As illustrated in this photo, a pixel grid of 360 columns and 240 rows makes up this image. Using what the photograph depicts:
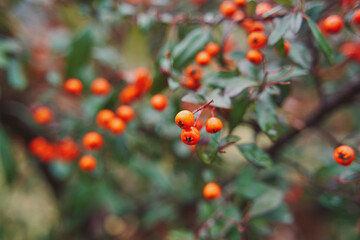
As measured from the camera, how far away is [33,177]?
1.73m

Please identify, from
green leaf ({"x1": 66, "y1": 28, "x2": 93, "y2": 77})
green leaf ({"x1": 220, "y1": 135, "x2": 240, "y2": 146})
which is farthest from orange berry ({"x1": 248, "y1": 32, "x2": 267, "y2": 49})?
green leaf ({"x1": 66, "y1": 28, "x2": 93, "y2": 77})

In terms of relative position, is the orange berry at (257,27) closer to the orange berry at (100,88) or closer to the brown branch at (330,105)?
the brown branch at (330,105)

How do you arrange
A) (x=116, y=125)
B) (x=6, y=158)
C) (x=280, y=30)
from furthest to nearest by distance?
(x=6, y=158)
(x=116, y=125)
(x=280, y=30)

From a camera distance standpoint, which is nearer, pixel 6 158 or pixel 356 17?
pixel 356 17

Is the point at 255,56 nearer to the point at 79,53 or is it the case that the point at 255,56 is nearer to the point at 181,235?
the point at 181,235

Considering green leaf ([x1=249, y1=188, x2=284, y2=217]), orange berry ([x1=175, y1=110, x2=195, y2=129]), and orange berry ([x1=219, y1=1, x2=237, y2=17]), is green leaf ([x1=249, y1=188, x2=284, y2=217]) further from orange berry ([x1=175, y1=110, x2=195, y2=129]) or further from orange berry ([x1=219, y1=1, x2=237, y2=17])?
orange berry ([x1=219, y1=1, x2=237, y2=17])

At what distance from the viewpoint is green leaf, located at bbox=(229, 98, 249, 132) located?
2.12ft

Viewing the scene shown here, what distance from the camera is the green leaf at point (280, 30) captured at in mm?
602

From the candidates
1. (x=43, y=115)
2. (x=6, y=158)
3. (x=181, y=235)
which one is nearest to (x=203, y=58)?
(x=181, y=235)

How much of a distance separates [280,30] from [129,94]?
504mm

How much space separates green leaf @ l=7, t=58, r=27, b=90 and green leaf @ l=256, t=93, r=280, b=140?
0.87 m

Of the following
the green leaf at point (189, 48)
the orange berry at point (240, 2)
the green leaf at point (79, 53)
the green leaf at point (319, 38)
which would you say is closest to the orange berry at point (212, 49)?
the green leaf at point (189, 48)

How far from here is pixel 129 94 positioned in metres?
0.91

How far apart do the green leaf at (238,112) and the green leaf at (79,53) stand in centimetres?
64
